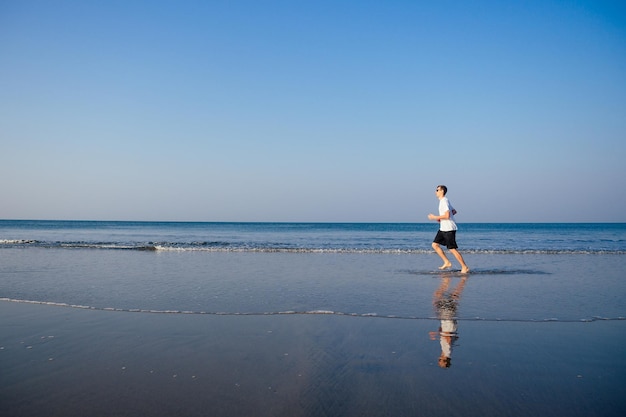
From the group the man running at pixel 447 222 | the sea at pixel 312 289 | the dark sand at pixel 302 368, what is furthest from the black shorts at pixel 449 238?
the dark sand at pixel 302 368

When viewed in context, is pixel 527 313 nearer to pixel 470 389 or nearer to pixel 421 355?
pixel 421 355

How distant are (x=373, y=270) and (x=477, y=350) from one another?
6.87 meters

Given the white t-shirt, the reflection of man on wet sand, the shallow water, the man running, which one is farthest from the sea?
the white t-shirt

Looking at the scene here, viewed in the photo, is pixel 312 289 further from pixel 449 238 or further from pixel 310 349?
pixel 449 238

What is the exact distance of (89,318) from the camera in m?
5.50

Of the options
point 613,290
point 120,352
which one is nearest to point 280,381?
point 120,352

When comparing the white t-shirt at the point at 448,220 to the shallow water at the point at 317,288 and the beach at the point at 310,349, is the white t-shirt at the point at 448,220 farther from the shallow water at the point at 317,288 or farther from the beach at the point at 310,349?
the beach at the point at 310,349

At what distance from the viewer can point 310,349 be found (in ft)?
13.7

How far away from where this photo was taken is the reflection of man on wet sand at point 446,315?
410 centimetres

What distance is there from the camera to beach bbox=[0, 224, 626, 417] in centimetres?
298

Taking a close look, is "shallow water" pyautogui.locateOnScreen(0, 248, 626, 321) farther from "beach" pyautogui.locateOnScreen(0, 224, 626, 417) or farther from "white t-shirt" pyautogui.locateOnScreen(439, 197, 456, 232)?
"white t-shirt" pyautogui.locateOnScreen(439, 197, 456, 232)

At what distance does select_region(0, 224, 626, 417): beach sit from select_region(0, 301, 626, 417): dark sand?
0.05 feet

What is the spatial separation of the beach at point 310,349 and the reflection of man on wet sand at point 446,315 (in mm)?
25

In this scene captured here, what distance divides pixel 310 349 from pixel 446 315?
2453 mm
